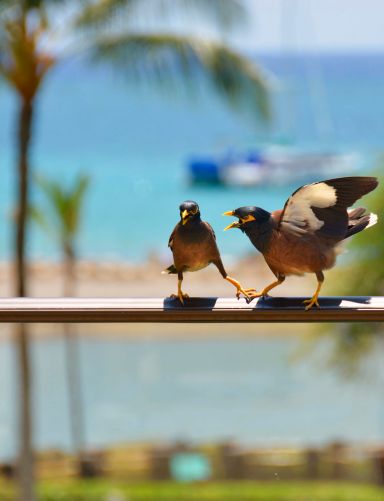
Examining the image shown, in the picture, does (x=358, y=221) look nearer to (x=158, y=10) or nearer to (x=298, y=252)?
(x=298, y=252)

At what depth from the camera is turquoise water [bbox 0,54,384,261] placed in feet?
87.1

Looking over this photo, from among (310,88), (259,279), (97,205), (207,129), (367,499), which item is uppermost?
(310,88)

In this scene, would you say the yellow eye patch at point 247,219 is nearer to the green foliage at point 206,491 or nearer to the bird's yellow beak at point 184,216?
the bird's yellow beak at point 184,216

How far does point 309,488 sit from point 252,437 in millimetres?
3657

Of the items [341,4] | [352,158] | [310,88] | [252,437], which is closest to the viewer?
[252,437]

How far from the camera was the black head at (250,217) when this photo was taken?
1616 mm

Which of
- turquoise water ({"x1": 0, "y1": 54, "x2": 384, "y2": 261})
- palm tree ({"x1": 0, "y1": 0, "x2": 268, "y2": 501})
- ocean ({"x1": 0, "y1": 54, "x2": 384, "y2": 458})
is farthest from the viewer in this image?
turquoise water ({"x1": 0, "y1": 54, "x2": 384, "y2": 261})

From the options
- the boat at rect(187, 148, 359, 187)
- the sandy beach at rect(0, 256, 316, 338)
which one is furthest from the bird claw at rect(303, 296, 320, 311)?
the boat at rect(187, 148, 359, 187)

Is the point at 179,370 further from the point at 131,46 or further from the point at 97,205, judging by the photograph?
the point at 97,205

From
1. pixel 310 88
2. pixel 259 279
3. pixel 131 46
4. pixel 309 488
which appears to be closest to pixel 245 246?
pixel 259 279

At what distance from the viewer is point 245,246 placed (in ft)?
68.8

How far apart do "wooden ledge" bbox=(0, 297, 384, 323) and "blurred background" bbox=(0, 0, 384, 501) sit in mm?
1363

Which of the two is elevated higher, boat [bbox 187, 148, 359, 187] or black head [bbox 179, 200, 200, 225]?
boat [bbox 187, 148, 359, 187]

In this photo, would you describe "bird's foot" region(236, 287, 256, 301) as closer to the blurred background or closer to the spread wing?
the spread wing
